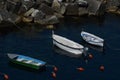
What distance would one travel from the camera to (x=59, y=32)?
112 m

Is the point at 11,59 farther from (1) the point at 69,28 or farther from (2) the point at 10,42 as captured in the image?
(1) the point at 69,28

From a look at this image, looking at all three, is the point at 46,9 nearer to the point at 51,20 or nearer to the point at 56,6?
the point at 56,6

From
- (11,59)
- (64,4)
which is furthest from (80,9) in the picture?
(11,59)

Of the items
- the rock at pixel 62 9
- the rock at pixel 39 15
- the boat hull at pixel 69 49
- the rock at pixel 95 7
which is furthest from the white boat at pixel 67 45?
the rock at pixel 95 7

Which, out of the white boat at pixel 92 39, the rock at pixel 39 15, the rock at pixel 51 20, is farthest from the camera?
the rock at pixel 39 15

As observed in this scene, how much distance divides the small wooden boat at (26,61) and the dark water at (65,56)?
39.6 inches

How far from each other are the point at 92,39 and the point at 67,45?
7.03 metres

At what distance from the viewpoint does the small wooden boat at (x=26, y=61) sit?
307 feet

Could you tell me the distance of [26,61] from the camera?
310 ft

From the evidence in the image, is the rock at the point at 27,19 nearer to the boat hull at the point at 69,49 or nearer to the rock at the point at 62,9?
the rock at the point at 62,9

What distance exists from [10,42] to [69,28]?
16.4m

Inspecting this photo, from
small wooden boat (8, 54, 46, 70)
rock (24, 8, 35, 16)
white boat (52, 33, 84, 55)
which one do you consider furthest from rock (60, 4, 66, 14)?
small wooden boat (8, 54, 46, 70)

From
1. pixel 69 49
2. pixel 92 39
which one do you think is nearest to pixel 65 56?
pixel 69 49

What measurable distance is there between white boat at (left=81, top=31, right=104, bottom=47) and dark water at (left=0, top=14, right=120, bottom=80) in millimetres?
1206
